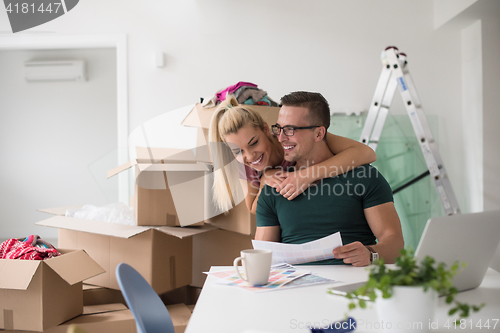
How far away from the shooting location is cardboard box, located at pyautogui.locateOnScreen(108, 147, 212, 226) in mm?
1896

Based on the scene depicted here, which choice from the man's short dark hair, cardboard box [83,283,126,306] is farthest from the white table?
cardboard box [83,283,126,306]

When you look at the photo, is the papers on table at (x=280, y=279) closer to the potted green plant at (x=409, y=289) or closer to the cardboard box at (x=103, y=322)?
the potted green plant at (x=409, y=289)

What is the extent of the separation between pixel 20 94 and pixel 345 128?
3242mm

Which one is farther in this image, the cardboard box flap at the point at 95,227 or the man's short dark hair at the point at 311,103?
the cardboard box flap at the point at 95,227

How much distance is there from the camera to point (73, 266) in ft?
5.23

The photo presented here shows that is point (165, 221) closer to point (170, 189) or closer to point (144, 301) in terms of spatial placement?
point (170, 189)

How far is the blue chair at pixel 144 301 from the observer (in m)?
0.80

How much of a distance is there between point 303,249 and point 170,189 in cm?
97

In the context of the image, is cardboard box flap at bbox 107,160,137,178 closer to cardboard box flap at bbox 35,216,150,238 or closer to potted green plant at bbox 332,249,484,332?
cardboard box flap at bbox 35,216,150,238

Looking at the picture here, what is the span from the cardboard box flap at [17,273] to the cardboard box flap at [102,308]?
37 cm

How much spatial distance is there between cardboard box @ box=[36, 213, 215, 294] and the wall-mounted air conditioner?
7.62 feet

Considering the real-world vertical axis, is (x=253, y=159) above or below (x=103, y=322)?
above

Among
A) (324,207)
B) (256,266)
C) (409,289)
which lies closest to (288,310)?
(256,266)

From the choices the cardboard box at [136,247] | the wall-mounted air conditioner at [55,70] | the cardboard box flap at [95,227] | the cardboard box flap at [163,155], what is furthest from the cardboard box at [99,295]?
the wall-mounted air conditioner at [55,70]
